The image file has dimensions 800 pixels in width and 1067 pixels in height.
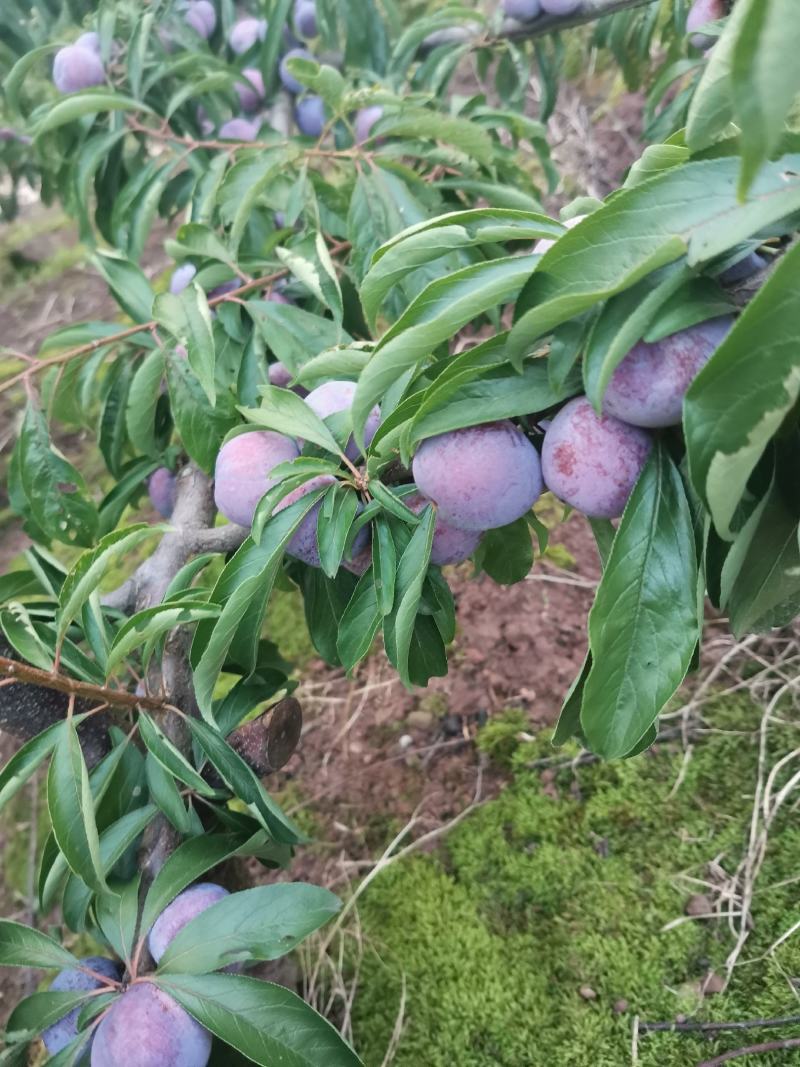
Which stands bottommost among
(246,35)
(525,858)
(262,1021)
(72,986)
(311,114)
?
(525,858)

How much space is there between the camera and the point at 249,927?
63 cm

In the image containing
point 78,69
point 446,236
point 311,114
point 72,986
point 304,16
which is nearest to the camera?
point 446,236

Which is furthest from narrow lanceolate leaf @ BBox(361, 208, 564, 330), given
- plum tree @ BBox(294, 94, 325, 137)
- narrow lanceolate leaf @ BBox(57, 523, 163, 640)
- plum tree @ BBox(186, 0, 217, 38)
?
plum tree @ BBox(186, 0, 217, 38)

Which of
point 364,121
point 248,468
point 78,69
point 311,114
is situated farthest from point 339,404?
point 311,114

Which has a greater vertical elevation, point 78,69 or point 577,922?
point 78,69

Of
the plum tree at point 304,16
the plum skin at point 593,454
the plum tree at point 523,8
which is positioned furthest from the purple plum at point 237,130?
the plum skin at point 593,454

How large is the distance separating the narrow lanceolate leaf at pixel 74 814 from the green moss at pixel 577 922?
60 centimetres

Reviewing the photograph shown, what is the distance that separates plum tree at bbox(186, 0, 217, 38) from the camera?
155 centimetres

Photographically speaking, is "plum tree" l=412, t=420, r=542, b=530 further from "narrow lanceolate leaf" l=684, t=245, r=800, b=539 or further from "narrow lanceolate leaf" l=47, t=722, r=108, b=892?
"narrow lanceolate leaf" l=47, t=722, r=108, b=892

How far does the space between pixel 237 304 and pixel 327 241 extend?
25 centimetres

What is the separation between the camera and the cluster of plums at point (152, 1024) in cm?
60

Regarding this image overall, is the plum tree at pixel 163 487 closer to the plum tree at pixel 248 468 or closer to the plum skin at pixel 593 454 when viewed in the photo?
the plum tree at pixel 248 468

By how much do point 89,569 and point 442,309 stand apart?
0.38 m

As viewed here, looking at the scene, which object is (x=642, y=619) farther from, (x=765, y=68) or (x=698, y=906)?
(x=698, y=906)
